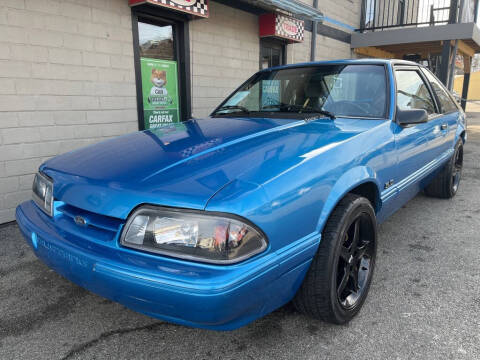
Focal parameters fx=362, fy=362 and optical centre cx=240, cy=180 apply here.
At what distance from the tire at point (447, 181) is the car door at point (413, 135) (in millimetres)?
810

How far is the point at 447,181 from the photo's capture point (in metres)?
4.18

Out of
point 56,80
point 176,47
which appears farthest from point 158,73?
point 56,80

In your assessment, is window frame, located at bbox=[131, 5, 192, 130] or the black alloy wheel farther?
window frame, located at bbox=[131, 5, 192, 130]

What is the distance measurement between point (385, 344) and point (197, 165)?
1.33m

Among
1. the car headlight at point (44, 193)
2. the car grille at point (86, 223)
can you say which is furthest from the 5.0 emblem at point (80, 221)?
the car headlight at point (44, 193)

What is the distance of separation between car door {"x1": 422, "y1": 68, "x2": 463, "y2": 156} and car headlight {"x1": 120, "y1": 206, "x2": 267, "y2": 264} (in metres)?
2.55

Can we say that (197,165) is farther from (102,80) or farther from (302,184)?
(102,80)


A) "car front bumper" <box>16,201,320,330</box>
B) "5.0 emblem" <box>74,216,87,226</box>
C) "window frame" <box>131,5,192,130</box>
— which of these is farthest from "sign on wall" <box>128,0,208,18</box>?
"car front bumper" <box>16,201,320,330</box>

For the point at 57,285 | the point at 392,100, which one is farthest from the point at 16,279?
the point at 392,100

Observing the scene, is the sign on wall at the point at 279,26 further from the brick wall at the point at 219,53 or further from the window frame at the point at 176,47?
the window frame at the point at 176,47

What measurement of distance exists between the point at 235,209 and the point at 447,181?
3.68 meters

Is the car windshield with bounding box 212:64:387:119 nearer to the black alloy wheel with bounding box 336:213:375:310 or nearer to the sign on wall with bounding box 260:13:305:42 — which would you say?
the black alloy wheel with bounding box 336:213:375:310

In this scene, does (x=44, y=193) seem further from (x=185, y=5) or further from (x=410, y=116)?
(x=185, y=5)

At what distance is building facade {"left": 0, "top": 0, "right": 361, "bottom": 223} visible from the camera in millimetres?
3756
